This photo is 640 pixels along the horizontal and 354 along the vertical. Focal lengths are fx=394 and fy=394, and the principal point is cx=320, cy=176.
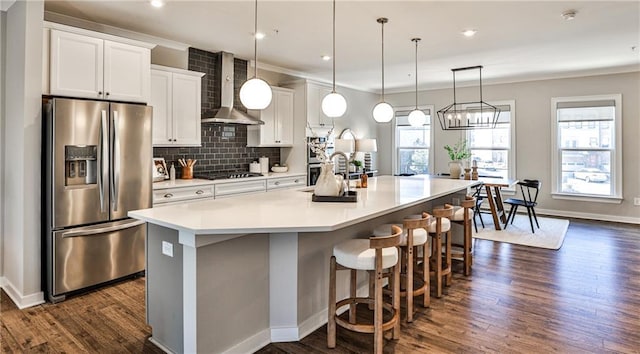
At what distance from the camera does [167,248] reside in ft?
7.85

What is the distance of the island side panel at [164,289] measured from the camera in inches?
92.3

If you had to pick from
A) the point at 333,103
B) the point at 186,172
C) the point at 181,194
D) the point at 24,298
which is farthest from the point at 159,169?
the point at 333,103

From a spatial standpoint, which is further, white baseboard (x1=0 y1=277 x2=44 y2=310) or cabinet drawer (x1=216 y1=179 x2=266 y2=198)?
cabinet drawer (x1=216 y1=179 x2=266 y2=198)

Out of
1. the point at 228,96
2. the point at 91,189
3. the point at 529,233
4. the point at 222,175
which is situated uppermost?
the point at 228,96

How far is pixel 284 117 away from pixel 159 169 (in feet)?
7.30

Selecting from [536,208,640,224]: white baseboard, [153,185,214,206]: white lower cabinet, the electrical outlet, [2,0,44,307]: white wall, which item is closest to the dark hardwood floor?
[2,0,44,307]: white wall

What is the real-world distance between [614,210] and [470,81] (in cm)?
331

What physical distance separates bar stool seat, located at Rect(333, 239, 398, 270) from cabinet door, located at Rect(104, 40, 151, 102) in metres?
2.60

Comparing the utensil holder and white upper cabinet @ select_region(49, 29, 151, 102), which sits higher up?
white upper cabinet @ select_region(49, 29, 151, 102)

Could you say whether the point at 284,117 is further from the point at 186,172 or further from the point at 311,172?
the point at 186,172

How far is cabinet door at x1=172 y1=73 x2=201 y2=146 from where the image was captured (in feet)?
15.1

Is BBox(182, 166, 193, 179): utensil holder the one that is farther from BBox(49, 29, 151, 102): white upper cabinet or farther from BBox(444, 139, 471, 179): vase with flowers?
BBox(444, 139, 471, 179): vase with flowers

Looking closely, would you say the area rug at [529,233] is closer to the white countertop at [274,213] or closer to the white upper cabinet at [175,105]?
the white countertop at [274,213]

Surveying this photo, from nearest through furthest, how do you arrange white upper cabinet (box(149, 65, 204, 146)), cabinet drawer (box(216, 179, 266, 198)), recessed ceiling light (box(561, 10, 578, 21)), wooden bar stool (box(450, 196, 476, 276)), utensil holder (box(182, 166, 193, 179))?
recessed ceiling light (box(561, 10, 578, 21)) < wooden bar stool (box(450, 196, 476, 276)) < white upper cabinet (box(149, 65, 204, 146)) < cabinet drawer (box(216, 179, 266, 198)) < utensil holder (box(182, 166, 193, 179))
